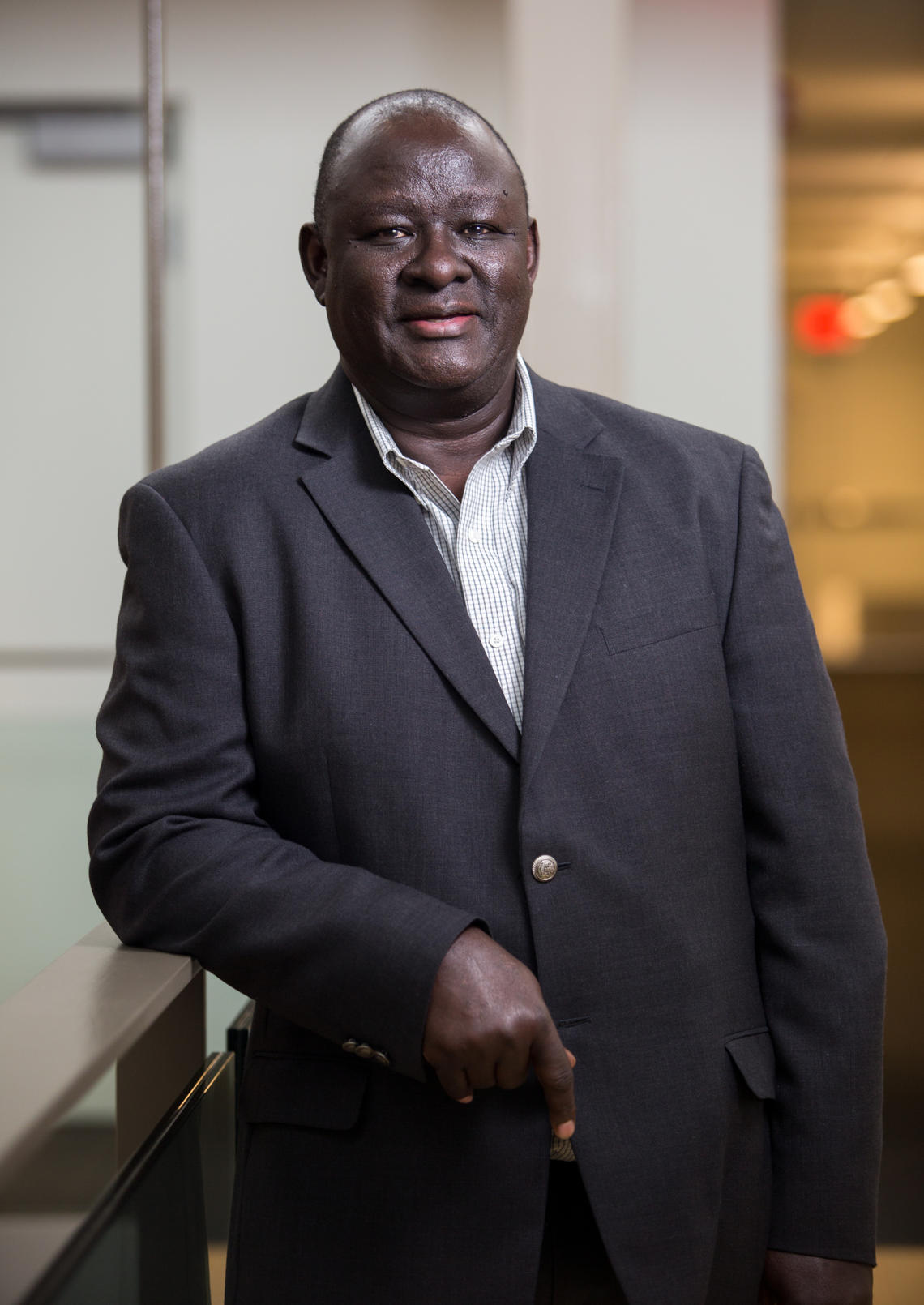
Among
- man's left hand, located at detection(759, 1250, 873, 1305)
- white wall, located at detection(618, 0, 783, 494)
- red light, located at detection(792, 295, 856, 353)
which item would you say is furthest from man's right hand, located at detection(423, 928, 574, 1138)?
red light, located at detection(792, 295, 856, 353)

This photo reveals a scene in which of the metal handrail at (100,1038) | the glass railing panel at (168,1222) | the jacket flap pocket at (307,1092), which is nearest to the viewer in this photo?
the metal handrail at (100,1038)

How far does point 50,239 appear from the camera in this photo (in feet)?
9.37

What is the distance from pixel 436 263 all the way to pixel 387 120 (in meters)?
0.17

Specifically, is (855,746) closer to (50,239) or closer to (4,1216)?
(50,239)

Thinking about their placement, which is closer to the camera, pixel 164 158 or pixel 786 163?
pixel 164 158


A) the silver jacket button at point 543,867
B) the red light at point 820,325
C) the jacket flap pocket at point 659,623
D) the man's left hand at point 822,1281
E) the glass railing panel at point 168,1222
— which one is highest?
the red light at point 820,325

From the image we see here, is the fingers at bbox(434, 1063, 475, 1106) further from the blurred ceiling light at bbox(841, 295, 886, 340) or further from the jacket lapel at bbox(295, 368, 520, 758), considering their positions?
the blurred ceiling light at bbox(841, 295, 886, 340)

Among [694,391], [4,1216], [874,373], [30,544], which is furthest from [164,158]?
[4,1216]

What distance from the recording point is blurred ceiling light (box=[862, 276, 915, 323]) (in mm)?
3547

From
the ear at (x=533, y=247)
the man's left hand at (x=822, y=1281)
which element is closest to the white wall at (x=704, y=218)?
the ear at (x=533, y=247)

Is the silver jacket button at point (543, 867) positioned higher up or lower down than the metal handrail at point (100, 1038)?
higher up

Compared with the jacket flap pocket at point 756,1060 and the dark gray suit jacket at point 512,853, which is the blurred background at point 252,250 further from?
the jacket flap pocket at point 756,1060

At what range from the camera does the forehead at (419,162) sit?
126 cm

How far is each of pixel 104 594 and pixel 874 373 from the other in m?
2.27
